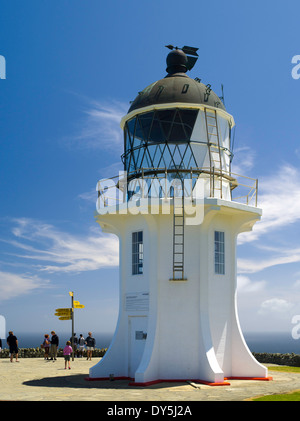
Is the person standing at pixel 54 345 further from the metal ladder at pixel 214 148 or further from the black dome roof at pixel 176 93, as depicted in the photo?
the metal ladder at pixel 214 148

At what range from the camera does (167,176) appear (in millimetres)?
21891

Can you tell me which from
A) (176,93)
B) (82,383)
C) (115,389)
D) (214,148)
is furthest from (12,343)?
(176,93)

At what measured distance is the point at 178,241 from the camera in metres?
21.8

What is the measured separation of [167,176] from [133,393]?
8.27 metres

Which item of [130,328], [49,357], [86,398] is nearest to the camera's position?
[86,398]

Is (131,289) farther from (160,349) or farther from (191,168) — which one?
(191,168)

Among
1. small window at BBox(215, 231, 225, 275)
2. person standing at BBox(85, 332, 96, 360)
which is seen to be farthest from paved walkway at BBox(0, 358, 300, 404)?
person standing at BBox(85, 332, 96, 360)

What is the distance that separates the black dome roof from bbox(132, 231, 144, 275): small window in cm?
535

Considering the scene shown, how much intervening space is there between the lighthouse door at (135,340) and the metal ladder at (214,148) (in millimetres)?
5897

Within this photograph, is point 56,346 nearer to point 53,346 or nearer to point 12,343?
point 53,346

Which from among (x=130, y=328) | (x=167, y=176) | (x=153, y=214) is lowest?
(x=130, y=328)

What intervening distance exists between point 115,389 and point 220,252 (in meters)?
6.87

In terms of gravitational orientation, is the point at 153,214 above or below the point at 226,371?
above
